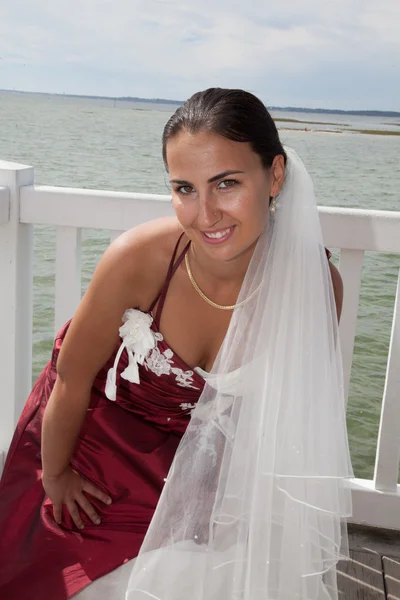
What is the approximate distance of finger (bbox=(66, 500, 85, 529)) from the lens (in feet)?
4.93

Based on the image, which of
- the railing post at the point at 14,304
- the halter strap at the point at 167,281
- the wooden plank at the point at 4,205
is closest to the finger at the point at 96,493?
the halter strap at the point at 167,281

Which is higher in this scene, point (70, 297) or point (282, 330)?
point (282, 330)

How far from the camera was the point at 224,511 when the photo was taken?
133cm

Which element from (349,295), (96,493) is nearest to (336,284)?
(349,295)

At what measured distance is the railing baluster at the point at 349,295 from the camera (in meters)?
1.95

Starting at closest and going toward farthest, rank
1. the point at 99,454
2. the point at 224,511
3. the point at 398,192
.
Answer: the point at 224,511 → the point at 99,454 → the point at 398,192

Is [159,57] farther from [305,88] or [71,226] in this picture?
[71,226]

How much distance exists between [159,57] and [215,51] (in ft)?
12.0

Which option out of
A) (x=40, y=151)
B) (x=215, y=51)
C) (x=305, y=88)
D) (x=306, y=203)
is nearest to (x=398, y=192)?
(x=40, y=151)

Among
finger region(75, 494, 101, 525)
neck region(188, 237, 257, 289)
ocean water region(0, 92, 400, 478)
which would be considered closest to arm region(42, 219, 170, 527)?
finger region(75, 494, 101, 525)

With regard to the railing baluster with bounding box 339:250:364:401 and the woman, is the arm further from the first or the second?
the railing baluster with bounding box 339:250:364:401

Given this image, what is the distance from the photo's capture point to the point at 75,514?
59.4 inches

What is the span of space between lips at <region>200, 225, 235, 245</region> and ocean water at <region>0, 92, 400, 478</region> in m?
0.35

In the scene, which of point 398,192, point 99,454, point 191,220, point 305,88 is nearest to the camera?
point 191,220
